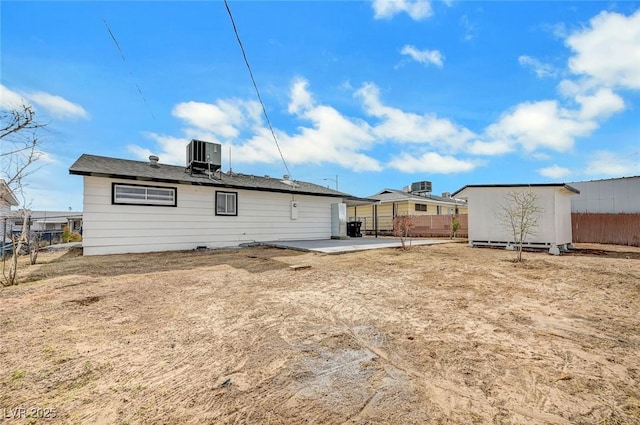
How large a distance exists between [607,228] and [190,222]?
1963 cm

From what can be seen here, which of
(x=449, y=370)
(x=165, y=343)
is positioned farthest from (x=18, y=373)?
(x=449, y=370)

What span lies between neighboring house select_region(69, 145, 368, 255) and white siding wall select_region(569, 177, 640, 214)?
664 inches

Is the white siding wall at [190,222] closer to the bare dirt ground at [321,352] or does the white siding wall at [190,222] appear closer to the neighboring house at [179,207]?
the neighboring house at [179,207]

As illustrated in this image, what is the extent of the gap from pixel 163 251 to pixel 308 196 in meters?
7.02

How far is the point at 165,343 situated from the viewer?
277 cm

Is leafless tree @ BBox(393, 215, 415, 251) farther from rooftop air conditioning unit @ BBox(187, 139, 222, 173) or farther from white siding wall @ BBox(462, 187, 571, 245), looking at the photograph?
rooftop air conditioning unit @ BBox(187, 139, 222, 173)

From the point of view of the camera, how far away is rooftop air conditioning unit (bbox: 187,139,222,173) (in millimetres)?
11367

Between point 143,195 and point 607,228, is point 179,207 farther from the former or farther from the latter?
point 607,228

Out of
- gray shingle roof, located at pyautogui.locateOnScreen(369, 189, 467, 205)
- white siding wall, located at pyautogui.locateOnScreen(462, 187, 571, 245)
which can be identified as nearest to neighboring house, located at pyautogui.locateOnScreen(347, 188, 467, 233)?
gray shingle roof, located at pyautogui.locateOnScreen(369, 189, 467, 205)

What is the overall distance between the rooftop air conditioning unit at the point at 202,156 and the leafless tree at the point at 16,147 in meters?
5.75

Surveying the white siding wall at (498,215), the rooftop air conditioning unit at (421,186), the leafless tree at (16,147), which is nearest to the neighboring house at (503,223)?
the white siding wall at (498,215)

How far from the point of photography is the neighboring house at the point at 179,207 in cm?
895

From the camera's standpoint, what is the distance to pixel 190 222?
35.0ft

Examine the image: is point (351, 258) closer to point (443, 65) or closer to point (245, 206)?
point (245, 206)
